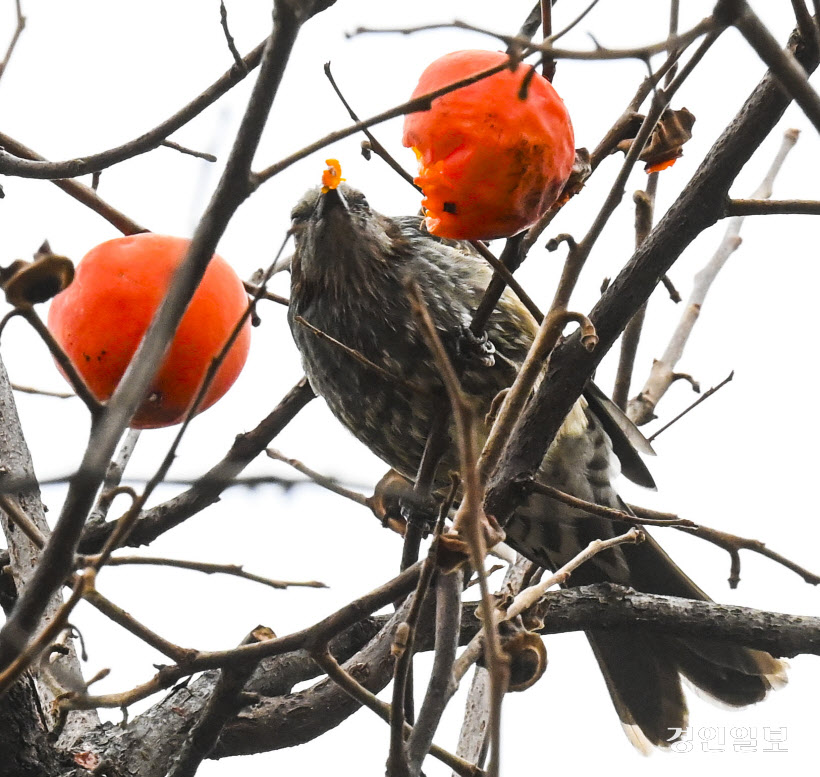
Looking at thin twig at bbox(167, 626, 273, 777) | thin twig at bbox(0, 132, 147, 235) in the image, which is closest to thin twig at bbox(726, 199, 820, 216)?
thin twig at bbox(167, 626, 273, 777)

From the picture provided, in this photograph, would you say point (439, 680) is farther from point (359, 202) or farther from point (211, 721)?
point (359, 202)

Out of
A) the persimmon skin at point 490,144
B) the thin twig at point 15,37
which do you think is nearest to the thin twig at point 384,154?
the persimmon skin at point 490,144

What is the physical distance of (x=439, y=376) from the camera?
2660mm

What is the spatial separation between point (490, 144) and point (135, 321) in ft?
2.34

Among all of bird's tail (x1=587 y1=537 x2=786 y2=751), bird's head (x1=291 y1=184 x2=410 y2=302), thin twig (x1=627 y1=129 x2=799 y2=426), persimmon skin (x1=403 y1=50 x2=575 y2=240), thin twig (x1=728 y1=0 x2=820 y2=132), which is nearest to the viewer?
thin twig (x1=728 y1=0 x2=820 y2=132)

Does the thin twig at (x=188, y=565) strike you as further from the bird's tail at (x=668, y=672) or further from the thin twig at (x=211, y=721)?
the bird's tail at (x=668, y=672)

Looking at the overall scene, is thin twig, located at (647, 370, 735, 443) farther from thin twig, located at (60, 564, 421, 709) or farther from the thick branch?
thin twig, located at (60, 564, 421, 709)

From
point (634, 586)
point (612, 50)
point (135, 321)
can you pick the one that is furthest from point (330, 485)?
point (634, 586)

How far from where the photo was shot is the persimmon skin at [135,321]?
5.83ft

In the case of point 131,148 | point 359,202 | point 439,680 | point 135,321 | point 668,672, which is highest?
point 359,202

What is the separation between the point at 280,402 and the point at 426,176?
51.1 inches

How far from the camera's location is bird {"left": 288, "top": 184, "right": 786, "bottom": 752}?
107 inches

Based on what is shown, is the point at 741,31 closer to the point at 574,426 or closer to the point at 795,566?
the point at 795,566

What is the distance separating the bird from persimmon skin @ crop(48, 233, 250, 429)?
756 mm
